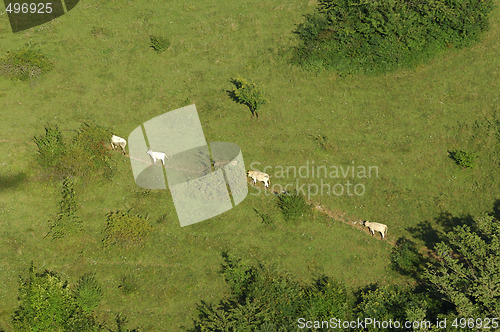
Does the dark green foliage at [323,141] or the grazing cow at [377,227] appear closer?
the grazing cow at [377,227]

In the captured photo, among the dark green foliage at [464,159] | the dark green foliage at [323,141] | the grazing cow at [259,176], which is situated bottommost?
the dark green foliage at [464,159]

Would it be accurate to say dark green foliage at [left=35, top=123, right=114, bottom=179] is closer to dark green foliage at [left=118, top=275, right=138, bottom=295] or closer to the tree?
dark green foliage at [left=118, top=275, right=138, bottom=295]

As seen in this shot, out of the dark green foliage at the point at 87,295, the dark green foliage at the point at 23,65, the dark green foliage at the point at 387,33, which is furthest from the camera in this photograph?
the dark green foliage at the point at 387,33

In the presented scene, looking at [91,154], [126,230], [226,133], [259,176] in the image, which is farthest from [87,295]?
[226,133]

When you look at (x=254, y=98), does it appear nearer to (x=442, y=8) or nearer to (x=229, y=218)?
(x=229, y=218)

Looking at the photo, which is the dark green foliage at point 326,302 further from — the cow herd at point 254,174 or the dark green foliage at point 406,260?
the cow herd at point 254,174

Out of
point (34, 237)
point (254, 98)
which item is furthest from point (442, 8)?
point (34, 237)

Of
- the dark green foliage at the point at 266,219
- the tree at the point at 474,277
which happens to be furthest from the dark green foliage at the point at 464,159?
the dark green foliage at the point at 266,219

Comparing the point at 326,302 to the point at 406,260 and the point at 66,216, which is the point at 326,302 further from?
the point at 66,216
